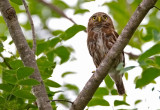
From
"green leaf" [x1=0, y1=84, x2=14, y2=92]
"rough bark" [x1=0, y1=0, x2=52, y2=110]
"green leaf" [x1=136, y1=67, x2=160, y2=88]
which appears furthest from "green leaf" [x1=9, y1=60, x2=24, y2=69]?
"green leaf" [x1=136, y1=67, x2=160, y2=88]

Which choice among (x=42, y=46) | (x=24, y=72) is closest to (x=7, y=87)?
(x=24, y=72)

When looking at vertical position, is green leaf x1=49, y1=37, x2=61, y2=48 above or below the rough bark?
above

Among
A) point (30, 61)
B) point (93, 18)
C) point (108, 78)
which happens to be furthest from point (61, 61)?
point (93, 18)

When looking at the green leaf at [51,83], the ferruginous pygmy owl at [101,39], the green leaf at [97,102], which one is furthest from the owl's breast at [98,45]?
the green leaf at [51,83]

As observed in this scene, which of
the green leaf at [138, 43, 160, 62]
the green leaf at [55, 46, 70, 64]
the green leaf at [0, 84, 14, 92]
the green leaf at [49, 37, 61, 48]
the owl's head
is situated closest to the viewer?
the green leaf at [138, 43, 160, 62]

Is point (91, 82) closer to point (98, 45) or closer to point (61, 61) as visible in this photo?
point (61, 61)

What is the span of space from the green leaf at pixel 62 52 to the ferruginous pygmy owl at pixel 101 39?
838mm

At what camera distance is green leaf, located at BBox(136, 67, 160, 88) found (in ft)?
6.99

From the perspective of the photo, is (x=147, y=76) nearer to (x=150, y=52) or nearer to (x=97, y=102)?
(x=150, y=52)

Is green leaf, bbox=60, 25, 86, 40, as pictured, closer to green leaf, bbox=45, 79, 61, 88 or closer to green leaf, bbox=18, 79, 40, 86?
green leaf, bbox=45, 79, 61, 88

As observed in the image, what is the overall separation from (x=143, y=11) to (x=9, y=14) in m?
1.21

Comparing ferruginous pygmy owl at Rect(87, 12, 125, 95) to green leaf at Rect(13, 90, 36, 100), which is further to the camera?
ferruginous pygmy owl at Rect(87, 12, 125, 95)

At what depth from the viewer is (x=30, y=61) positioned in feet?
9.37

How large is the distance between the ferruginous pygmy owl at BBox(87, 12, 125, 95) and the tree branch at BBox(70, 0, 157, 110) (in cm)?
149
